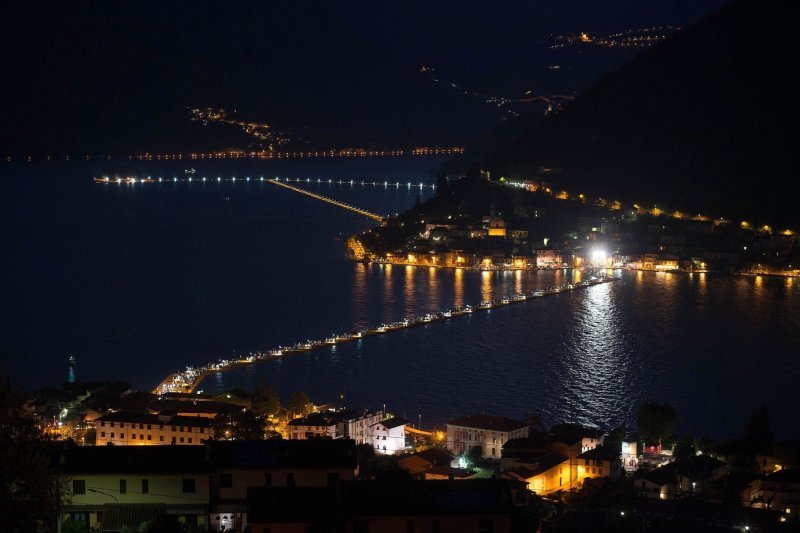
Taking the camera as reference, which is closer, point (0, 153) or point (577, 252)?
point (577, 252)

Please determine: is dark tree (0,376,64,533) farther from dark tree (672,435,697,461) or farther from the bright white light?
the bright white light

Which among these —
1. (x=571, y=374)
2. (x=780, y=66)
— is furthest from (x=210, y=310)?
(x=780, y=66)

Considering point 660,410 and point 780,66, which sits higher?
point 780,66

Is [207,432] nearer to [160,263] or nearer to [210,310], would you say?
[210,310]

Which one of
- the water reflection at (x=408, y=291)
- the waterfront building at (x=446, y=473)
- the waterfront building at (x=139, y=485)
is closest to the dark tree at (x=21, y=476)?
the waterfront building at (x=139, y=485)

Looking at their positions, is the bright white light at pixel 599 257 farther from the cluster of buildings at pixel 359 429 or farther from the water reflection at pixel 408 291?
the cluster of buildings at pixel 359 429

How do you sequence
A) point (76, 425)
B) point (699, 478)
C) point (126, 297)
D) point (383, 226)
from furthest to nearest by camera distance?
1. point (383, 226)
2. point (126, 297)
3. point (76, 425)
4. point (699, 478)

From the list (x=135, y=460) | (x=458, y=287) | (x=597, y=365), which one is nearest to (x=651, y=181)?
(x=458, y=287)

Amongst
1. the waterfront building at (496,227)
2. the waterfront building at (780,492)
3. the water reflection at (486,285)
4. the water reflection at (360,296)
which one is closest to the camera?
the waterfront building at (780,492)
